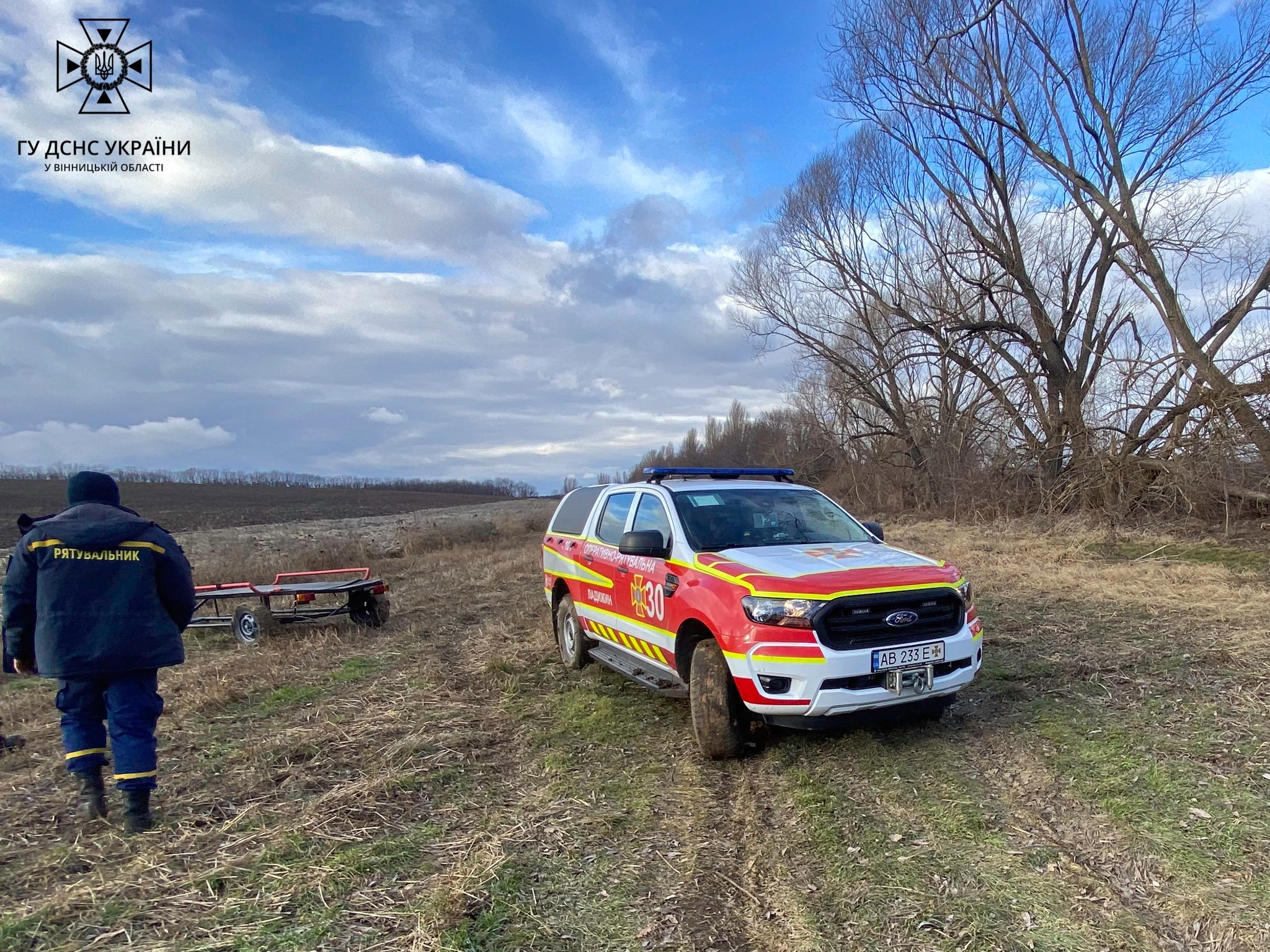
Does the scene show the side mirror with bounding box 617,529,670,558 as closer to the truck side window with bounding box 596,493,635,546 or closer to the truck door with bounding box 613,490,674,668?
the truck door with bounding box 613,490,674,668

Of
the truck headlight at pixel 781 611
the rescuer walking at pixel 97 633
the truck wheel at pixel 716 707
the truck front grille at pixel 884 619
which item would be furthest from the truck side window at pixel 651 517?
the rescuer walking at pixel 97 633

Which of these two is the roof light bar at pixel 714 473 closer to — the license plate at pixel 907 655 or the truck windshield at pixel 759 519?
the truck windshield at pixel 759 519

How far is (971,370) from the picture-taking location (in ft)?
66.6

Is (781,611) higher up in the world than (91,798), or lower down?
higher up

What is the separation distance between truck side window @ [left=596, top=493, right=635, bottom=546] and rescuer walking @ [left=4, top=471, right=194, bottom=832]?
3275mm

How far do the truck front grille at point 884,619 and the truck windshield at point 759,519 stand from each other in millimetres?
1112

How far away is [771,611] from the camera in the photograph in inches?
172

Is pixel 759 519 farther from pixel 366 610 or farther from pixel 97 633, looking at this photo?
pixel 366 610

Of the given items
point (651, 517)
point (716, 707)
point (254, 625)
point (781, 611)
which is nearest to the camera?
point (781, 611)

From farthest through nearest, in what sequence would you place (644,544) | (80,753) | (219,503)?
1. (219,503)
2. (644,544)
3. (80,753)

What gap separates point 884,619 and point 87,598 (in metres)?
4.31

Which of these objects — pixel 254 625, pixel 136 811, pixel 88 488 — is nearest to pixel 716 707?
pixel 136 811

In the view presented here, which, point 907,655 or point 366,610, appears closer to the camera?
point 907,655

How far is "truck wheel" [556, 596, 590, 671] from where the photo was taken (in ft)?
23.3
